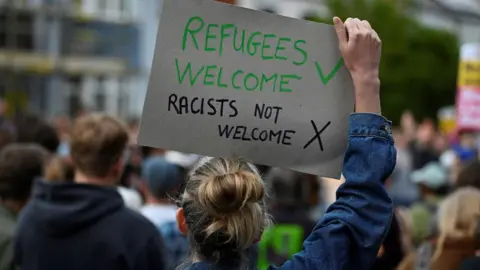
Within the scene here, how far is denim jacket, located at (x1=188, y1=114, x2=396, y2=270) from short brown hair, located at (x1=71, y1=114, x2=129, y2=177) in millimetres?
1496

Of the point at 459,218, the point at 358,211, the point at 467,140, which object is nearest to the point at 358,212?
the point at 358,211

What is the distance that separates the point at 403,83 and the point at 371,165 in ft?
129

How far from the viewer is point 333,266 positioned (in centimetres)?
264

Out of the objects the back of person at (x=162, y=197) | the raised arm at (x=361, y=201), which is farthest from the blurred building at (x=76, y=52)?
the raised arm at (x=361, y=201)

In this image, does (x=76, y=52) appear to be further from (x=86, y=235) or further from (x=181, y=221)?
(x=181, y=221)

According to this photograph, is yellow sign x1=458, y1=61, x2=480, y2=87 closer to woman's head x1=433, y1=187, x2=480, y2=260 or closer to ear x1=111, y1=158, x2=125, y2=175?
woman's head x1=433, y1=187, x2=480, y2=260

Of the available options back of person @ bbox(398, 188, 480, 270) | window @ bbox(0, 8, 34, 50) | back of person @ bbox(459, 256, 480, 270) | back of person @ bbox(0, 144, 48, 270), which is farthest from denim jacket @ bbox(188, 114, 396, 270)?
window @ bbox(0, 8, 34, 50)

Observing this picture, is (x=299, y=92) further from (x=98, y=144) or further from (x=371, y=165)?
(x=98, y=144)

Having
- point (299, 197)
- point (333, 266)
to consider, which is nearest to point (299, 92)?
point (333, 266)

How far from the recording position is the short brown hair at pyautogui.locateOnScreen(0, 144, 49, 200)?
4.89 metres

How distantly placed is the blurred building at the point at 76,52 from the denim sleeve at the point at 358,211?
31901 mm

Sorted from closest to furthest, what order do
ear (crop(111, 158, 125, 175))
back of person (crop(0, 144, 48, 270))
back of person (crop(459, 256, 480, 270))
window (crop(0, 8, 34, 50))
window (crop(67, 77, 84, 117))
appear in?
back of person (crop(459, 256, 480, 270)) < ear (crop(111, 158, 125, 175)) < back of person (crop(0, 144, 48, 270)) < window (crop(0, 8, 34, 50)) < window (crop(67, 77, 84, 117))

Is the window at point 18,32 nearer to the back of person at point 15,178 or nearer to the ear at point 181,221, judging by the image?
the back of person at point 15,178

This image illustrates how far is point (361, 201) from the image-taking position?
2682 mm
